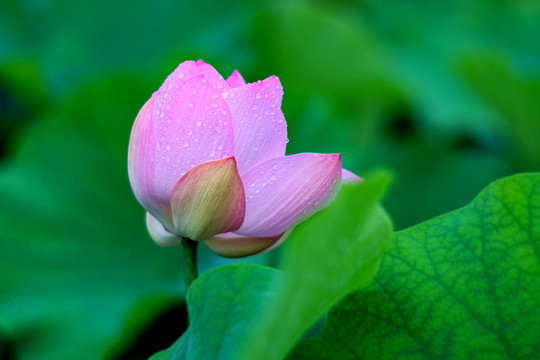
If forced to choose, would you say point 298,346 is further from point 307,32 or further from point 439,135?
point 439,135

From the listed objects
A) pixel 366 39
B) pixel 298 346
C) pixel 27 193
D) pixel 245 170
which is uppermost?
pixel 366 39

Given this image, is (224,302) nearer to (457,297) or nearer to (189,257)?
(189,257)

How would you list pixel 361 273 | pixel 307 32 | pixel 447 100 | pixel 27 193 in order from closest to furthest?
1. pixel 361 273
2. pixel 27 193
3. pixel 307 32
4. pixel 447 100

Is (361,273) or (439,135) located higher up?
(439,135)

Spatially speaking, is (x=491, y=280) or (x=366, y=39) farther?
(x=366, y=39)

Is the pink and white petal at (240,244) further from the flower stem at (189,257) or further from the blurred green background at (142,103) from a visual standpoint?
the blurred green background at (142,103)

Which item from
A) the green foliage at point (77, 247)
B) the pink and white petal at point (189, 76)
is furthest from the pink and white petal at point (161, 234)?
the green foliage at point (77, 247)

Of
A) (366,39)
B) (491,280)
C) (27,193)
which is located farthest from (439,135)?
(491,280)
